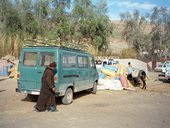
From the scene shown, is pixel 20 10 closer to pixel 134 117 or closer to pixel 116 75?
pixel 116 75

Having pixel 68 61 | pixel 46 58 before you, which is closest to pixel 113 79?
pixel 68 61

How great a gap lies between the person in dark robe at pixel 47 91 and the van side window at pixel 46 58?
3.70 ft

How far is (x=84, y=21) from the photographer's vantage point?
1580 inches

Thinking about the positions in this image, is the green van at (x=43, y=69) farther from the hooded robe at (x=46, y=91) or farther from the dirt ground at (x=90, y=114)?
the hooded robe at (x=46, y=91)

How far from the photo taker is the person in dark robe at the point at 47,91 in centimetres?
1205

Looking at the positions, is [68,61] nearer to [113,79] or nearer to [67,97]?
[67,97]

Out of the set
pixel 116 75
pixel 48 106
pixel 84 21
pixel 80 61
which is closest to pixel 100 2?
pixel 84 21

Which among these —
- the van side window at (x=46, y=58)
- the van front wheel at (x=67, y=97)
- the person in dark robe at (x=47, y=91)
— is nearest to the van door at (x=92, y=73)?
the van front wheel at (x=67, y=97)

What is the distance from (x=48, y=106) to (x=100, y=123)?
2.64m

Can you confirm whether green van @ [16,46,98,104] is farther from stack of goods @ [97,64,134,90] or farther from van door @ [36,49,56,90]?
stack of goods @ [97,64,134,90]

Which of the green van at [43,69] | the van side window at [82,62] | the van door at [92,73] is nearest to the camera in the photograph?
the green van at [43,69]

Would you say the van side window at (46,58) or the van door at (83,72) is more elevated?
the van side window at (46,58)

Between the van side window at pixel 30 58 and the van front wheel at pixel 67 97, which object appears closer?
the van side window at pixel 30 58

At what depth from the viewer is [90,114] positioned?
38.5 ft
